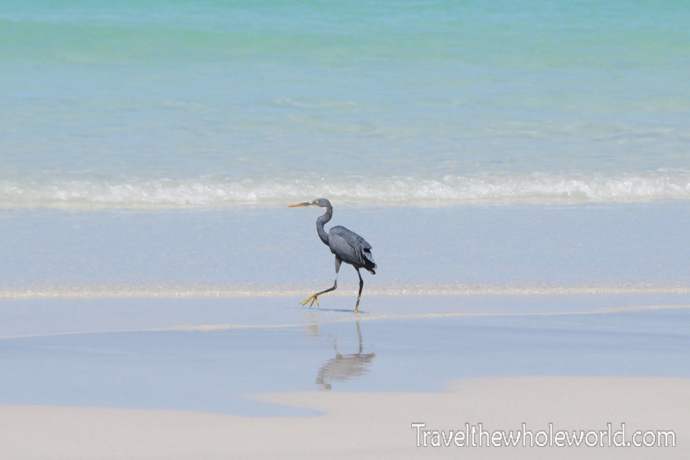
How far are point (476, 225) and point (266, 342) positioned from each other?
370cm

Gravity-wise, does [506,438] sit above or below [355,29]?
below

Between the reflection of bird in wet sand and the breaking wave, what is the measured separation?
484 cm

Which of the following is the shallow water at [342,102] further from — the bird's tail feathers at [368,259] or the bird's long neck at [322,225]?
the bird's tail feathers at [368,259]

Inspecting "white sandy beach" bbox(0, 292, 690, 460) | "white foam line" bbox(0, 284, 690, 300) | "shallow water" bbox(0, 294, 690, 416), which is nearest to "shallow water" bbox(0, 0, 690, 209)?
"white foam line" bbox(0, 284, 690, 300)

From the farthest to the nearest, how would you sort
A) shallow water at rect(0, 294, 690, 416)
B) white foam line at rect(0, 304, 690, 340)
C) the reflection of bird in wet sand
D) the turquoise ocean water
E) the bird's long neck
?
the turquoise ocean water
the bird's long neck
white foam line at rect(0, 304, 690, 340)
the reflection of bird in wet sand
shallow water at rect(0, 294, 690, 416)

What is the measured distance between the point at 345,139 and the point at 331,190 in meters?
2.07

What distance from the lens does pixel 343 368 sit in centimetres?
385

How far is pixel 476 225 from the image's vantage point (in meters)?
7.73

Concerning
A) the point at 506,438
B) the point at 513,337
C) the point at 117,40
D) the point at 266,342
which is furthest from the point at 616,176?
the point at 117,40

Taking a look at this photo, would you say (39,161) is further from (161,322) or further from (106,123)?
(161,322)

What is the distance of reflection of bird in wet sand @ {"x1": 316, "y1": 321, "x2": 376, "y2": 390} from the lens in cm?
366

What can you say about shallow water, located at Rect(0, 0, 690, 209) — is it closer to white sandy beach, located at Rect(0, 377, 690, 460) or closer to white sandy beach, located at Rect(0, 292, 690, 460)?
white sandy beach, located at Rect(0, 292, 690, 460)

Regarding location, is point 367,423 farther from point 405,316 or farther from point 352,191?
point 352,191

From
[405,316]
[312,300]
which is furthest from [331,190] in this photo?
[405,316]
